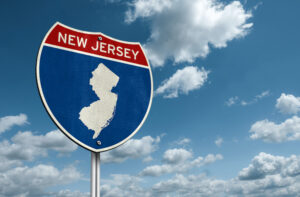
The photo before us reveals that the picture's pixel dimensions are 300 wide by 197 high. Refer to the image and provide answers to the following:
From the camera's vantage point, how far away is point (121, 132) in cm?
472

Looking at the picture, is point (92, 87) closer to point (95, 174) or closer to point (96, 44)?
point (96, 44)

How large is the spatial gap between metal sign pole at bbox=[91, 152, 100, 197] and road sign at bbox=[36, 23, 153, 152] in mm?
135

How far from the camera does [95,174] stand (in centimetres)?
434

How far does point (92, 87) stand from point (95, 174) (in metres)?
1.40

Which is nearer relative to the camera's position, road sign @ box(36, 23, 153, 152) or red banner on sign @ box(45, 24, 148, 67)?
road sign @ box(36, 23, 153, 152)

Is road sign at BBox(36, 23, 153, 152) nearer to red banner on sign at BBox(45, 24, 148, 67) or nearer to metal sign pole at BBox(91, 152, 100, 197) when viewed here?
red banner on sign at BBox(45, 24, 148, 67)

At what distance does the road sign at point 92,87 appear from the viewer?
4.31 meters

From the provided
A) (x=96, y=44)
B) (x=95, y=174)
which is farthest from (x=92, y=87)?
(x=95, y=174)

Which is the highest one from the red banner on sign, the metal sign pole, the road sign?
the red banner on sign

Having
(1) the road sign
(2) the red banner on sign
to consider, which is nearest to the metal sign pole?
(1) the road sign

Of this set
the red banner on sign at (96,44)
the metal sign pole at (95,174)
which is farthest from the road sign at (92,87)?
the metal sign pole at (95,174)

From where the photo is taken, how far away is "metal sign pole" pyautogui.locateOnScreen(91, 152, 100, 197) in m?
4.25

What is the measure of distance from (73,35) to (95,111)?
4.72 feet

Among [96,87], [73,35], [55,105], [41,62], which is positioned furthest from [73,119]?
[73,35]
